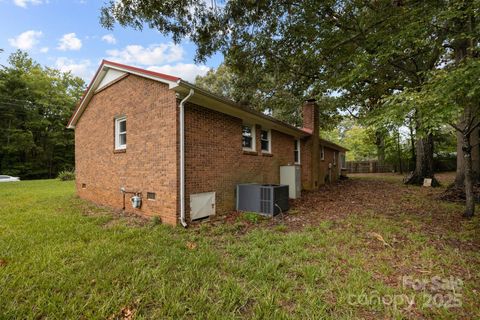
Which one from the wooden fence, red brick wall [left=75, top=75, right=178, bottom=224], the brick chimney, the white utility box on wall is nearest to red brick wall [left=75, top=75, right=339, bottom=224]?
red brick wall [left=75, top=75, right=178, bottom=224]

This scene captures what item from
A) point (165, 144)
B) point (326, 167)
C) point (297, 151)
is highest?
point (297, 151)

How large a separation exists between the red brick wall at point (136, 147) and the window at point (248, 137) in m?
3.07

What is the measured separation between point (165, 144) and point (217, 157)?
5.05ft

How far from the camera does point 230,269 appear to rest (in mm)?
3305

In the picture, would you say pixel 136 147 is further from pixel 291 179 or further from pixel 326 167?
pixel 326 167

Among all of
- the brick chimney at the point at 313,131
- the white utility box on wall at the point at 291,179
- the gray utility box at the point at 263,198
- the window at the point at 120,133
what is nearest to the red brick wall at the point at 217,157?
the gray utility box at the point at 263,198

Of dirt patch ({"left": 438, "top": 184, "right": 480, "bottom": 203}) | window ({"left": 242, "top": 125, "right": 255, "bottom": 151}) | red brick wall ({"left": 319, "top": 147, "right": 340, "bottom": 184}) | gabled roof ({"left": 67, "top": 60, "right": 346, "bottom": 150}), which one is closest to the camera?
gabled roof ({"left": 67, "top": 60, "right": 346, "bottom": 150})

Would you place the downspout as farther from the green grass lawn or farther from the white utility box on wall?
the white utility box on wall

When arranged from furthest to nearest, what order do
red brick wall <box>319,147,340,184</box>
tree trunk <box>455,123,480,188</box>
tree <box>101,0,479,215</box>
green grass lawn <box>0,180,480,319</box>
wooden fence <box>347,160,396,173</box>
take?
1. wooden fence <box>347,160,396,173</box>
2. red brick wall <box>319,147,340,184</box>
3. tree trunk <box>455,123,480,188</box>
4. tree <box>101,0,479,215</box>
5. green grass lawn <box>0,180,480,319</box>

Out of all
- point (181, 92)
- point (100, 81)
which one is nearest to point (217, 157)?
point (181, 92)

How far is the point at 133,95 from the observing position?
6750mm

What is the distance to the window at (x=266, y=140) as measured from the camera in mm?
9109

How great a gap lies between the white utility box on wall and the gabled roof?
5.81ft

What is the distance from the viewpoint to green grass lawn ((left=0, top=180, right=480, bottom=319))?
7.98 ft
